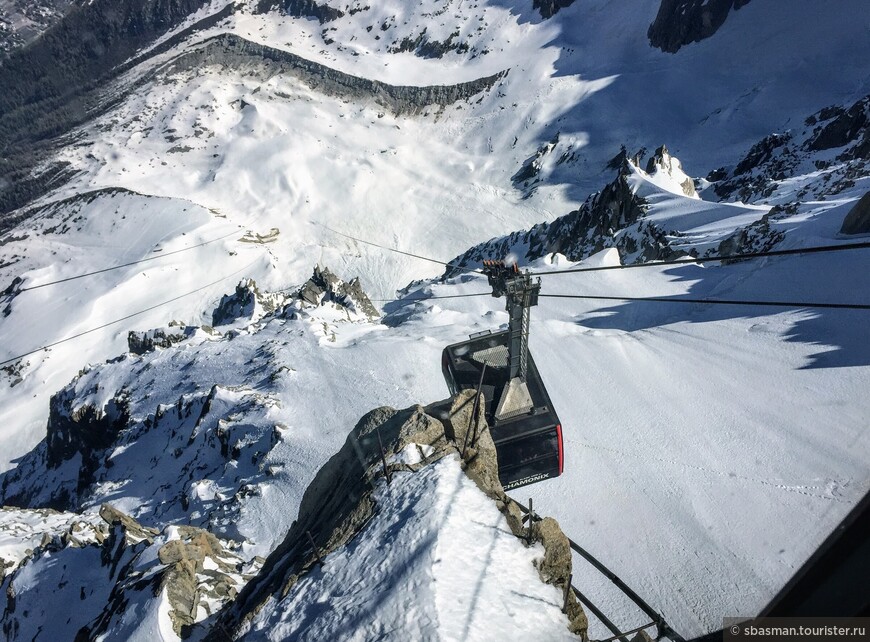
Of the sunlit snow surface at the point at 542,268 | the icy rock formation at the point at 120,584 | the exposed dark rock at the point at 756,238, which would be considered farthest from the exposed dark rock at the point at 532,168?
the icy rock formation at the point at 120,584

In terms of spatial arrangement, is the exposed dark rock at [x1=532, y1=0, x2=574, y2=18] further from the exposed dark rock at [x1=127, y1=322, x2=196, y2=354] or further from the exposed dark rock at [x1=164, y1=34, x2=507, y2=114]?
the exposed dark rock at [x1=127, y1=322, x2=196, y2=354]

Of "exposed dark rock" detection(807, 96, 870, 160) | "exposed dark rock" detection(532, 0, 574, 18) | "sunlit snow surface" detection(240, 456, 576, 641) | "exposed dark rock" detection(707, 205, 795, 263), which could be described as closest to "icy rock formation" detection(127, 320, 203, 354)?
"exposed dark rock" detection(707, 205, 795, 263)

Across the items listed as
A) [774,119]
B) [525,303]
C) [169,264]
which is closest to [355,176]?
[169,264]

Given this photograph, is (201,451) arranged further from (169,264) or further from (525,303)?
(169,264)

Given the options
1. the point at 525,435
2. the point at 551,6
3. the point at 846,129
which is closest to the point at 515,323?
the point at 525,435

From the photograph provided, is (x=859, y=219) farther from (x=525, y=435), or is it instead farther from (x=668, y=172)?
(x=668, y=172)

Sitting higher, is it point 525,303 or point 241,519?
point 525,303
